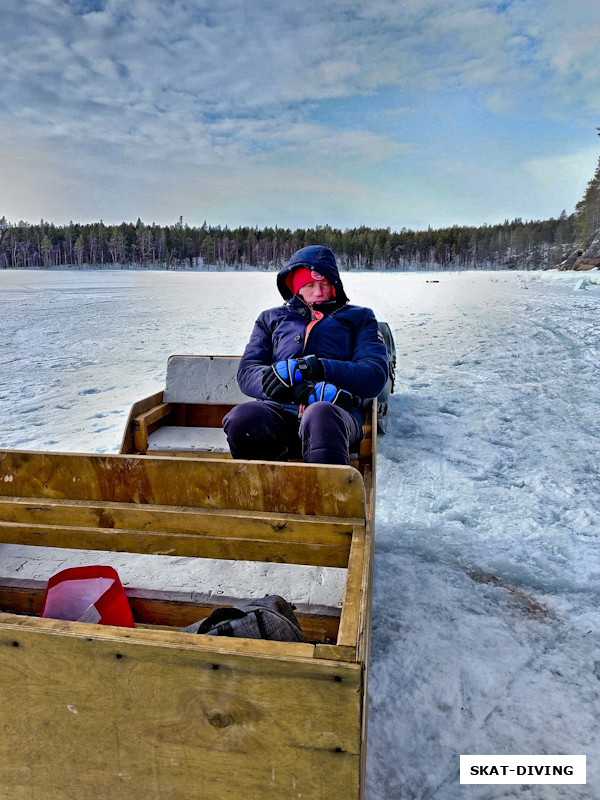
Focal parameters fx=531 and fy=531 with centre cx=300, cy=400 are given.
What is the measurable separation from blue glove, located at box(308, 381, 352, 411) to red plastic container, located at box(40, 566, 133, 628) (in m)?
1.36

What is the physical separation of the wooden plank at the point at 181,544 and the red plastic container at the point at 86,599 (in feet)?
0.38

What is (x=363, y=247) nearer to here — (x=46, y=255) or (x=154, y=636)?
(x=46, y=255)

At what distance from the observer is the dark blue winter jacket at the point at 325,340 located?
9.72ft

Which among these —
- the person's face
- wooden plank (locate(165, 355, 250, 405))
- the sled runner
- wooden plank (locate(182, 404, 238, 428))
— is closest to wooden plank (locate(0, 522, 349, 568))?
the sled runner

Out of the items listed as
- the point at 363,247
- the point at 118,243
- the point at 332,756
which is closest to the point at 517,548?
the point at 332,756

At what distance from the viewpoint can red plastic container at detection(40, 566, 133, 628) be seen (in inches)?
68.9

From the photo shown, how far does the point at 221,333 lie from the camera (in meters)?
11.4

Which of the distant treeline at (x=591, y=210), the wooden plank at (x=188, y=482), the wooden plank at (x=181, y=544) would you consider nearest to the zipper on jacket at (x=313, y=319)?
the wooden plank at (x=188, y=482)

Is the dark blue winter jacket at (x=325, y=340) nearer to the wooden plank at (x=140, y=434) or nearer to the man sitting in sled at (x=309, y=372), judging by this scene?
the man sitting in sled at (x=309, y=372)

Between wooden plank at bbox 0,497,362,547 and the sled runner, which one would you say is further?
wooden plank at bbox 0,497,362,547

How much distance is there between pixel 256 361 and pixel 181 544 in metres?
1.58

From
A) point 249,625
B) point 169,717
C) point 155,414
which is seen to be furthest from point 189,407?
point 169,717

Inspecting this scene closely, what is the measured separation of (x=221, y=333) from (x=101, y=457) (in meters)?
9.65

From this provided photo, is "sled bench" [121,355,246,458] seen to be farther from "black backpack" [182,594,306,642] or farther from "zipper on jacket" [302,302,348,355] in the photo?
"black backpack" [182,594,306,642]
